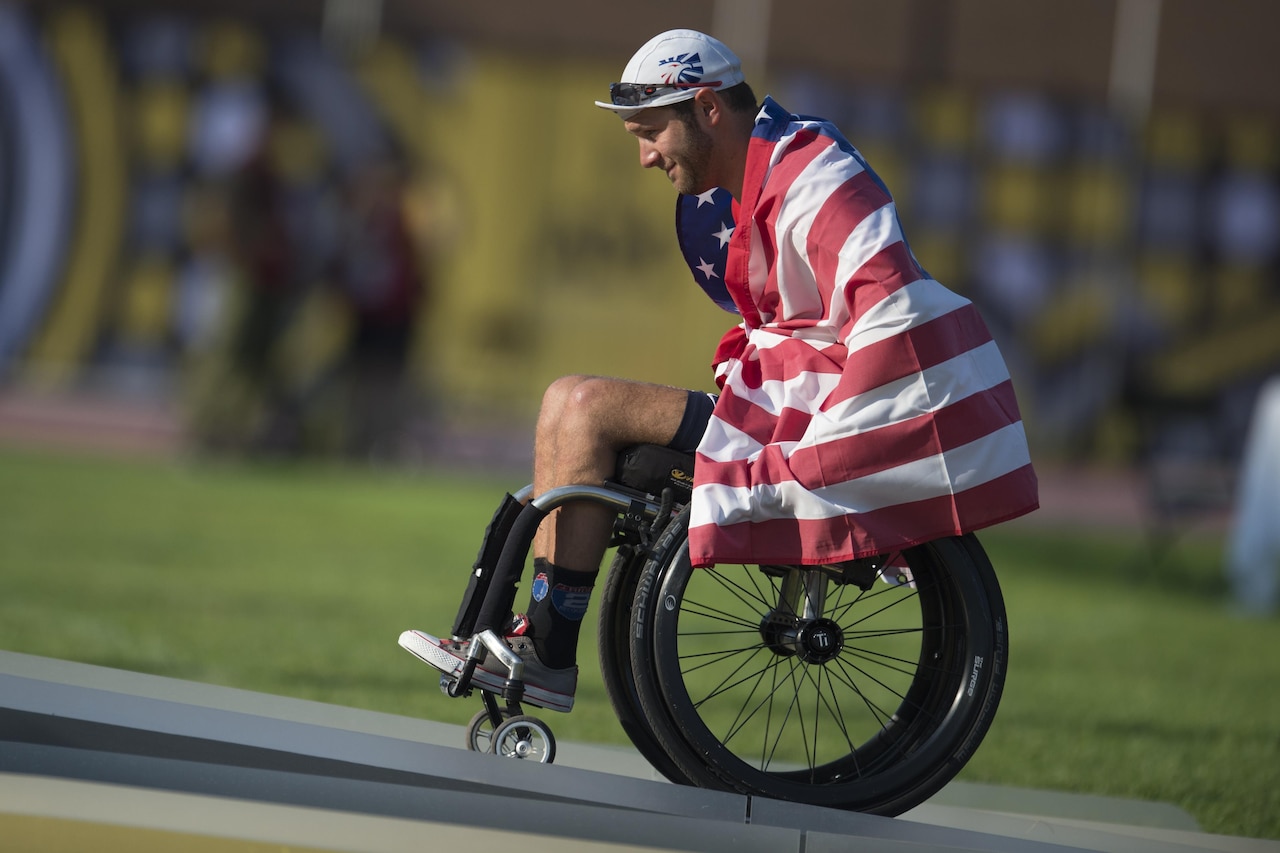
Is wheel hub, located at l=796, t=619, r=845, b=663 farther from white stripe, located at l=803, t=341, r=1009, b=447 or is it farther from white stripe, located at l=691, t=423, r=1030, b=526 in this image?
white stripe, located at l=803, t=341, r=1009, b=447

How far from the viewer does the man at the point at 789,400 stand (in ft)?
10.5

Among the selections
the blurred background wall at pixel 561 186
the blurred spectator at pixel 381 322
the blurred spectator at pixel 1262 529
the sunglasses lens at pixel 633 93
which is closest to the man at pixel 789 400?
the sunglasses lens at pixel 633 93

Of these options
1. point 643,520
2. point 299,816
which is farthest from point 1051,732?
point 299,816

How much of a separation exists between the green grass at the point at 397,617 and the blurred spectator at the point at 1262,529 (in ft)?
0.94

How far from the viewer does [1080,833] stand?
3.44 metres

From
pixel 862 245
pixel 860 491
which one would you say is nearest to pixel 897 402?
pixel 860 491

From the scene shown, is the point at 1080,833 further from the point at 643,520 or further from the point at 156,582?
the point at 156,582

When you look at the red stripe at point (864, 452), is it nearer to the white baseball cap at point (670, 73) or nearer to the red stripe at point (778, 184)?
the red stripe at point (778, 184)

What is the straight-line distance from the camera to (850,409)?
3201mm

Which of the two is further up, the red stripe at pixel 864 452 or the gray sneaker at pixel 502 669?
the red stripe at pixel 864 452

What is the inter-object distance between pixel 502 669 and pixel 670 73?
1.36 meters

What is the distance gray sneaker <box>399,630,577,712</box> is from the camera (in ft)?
10.8

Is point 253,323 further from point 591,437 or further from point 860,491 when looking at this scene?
point 860,491

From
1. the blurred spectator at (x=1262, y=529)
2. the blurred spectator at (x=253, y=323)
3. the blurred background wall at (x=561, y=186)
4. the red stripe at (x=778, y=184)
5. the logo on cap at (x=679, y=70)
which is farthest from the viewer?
the blurred background wall at (x=561, y=186)
